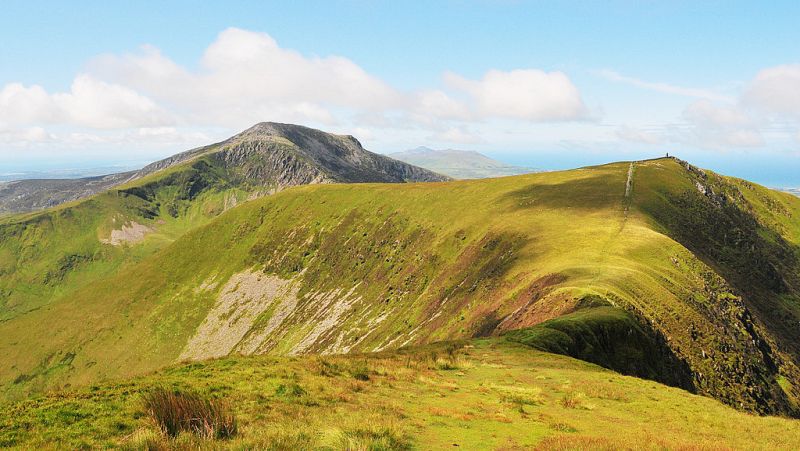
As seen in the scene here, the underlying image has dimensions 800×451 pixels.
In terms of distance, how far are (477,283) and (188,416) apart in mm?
67915

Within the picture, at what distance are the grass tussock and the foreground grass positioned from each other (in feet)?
0.94

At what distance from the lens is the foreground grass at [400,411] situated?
40.1 ft

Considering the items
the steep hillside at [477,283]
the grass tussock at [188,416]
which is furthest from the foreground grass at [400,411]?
the steep hillside at [477,283]

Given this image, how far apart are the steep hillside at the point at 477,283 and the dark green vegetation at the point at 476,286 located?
44 cm

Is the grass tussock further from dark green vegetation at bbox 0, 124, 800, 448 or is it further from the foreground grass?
dark green vegetation at bbox 0, 124, 800, 448

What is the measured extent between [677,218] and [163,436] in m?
107

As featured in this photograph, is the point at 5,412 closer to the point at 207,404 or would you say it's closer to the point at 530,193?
the point at 207,404

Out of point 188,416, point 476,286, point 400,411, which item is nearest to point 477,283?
point 476,286

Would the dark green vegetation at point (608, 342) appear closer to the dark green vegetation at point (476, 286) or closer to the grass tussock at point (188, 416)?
the dark green vegetation at point (476, 286)

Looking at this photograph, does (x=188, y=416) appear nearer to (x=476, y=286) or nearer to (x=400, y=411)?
(x=400, y=411)

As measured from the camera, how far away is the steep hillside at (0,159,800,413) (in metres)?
45.0

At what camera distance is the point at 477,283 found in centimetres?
7650

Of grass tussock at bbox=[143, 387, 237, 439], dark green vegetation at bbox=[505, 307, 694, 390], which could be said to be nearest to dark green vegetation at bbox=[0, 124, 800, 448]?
dark green vegetation at bbox=[505, 307, 694, 390]

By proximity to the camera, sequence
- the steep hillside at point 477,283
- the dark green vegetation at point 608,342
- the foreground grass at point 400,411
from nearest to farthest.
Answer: the foreground grass at point 400,411 → the dark green vegetation at point 608,342 → the steep hillside at point 477,283
